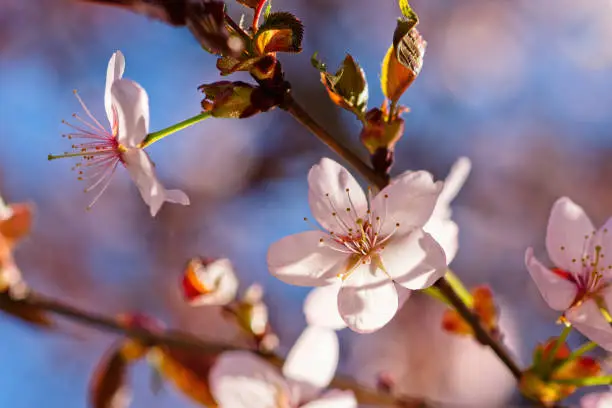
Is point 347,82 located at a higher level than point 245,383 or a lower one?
higher

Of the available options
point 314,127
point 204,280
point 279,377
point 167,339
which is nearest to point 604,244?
point 314,127

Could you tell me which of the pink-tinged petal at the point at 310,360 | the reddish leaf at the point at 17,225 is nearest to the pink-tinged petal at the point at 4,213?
the reddish leaf at the point at 17,225

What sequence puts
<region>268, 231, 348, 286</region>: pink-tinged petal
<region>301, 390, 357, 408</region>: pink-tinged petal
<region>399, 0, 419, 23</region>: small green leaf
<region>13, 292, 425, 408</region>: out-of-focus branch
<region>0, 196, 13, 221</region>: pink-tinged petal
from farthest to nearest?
<region>0, 196, 13, 221</region>: pink-tinged petal, <region>13, 292, 425, 408</region>: out-of-focus branch, <region>301, 390, 357, 408</region>: pink-tinged petal, <region>268, 231, 348, 286</region>: pink-tinged petal, <region>399, 0, 419, 23</region>: small green leaf

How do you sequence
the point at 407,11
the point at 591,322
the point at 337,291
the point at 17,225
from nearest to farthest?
the point at 407,11
the point at 591,322
the point at 337,291
the point at 17,225

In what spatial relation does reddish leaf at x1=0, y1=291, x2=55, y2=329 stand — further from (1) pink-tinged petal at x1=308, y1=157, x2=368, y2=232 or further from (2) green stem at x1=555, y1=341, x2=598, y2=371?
(2) green stem at x1=555, y1=341, x2=598, y2=371

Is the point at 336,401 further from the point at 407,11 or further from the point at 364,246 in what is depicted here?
the point at 407,11

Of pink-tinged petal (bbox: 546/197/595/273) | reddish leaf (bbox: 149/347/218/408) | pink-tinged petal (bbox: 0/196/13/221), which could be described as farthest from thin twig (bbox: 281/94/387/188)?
pink-tinged petal (bbox: 0/196/13/221)

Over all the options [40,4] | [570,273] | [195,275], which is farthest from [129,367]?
[40,4]
